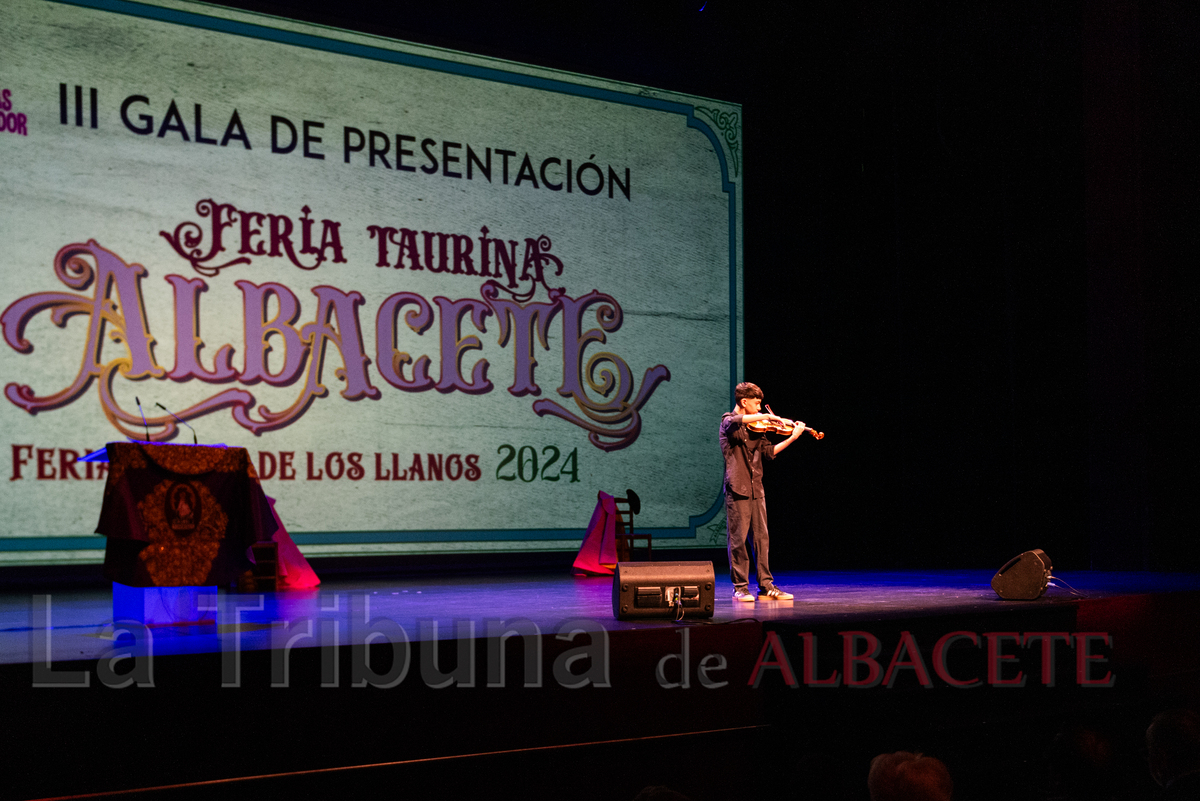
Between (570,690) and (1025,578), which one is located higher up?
(1025,578)

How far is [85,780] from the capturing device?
3.13m

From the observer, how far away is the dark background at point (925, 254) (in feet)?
27.5

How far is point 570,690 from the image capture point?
3891 mm

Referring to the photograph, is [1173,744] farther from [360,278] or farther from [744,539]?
[360,278]

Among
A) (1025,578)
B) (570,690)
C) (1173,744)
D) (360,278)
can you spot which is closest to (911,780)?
(1173,744)

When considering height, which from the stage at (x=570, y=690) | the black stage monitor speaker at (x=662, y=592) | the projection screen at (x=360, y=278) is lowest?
the stage at (x=570, y=690)

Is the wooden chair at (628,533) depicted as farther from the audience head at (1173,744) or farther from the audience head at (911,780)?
the audience head at (911,780)

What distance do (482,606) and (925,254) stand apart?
537 centimetres

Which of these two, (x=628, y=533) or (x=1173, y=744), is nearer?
(x=1173, y=744)

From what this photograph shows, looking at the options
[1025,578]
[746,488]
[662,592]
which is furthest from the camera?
[746,488]

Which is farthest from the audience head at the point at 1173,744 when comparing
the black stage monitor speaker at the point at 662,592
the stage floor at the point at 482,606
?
the black stage monitor speaker at the point at 662,592

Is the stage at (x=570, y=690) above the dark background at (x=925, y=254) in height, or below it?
below

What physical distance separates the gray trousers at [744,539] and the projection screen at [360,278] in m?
2.41

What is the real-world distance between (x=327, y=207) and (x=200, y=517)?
315 cm
